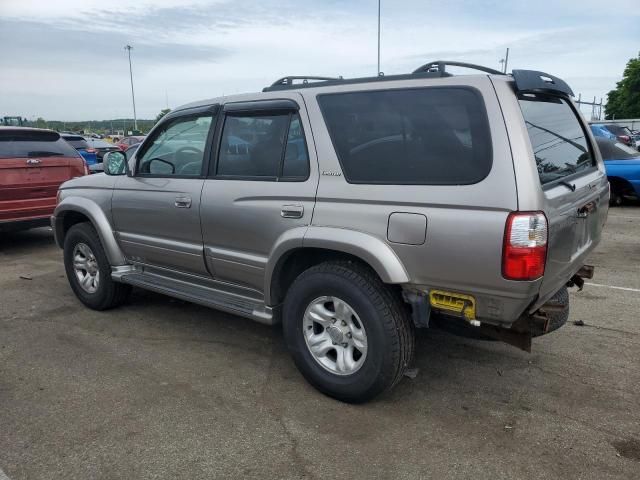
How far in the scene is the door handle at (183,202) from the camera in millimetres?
3979

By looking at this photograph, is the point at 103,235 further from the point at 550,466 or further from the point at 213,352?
the point at 550,466

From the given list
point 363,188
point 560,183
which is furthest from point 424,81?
point 560,183

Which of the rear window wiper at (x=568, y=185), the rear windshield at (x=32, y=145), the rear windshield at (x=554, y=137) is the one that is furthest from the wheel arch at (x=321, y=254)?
the rear windshield at (x=32, y=145)

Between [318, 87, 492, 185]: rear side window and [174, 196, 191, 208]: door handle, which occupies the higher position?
[318, 87, 492, 185]: rear side window

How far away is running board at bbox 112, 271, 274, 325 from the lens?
3.67 m

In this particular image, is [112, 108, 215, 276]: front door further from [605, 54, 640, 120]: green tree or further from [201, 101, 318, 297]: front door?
[605, 54, 640, 120]: green tree

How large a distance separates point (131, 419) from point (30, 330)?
200 centimetres

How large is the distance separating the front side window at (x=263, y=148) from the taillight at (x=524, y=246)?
1.32m

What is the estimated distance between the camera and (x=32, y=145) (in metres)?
7.67

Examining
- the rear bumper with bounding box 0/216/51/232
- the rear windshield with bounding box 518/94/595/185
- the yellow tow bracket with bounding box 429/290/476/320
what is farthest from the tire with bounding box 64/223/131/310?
the rear windshield with bounding box 518/94/595/185

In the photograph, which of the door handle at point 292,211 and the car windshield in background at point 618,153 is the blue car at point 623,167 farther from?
the door handle at point 292,211

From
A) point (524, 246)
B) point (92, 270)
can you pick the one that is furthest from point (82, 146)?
point (524, 246)

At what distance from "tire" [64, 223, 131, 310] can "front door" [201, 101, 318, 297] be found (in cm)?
143

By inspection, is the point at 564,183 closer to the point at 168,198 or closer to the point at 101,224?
the point at 168,198
